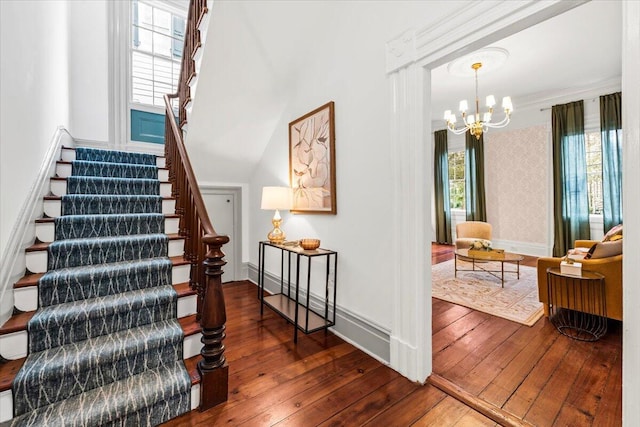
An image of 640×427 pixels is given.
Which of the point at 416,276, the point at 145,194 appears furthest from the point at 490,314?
the point at 145,194

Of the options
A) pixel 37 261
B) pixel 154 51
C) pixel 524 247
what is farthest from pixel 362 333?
pixel 154 51

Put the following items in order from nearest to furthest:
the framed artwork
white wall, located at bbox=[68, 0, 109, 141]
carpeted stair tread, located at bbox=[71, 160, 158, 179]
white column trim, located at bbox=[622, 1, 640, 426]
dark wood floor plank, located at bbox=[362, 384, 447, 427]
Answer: white column trim, located at bbox=[622, 1, 640, 426] < dark wood floor plank, located at bbox=[362, 384, 447, 427] < the framed artwork < carpeted stair tread, located at bbox=[71, 160, 158, 179] < white wall, located at bbox=[68, 0, 109, 141]

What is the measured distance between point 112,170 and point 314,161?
85.2 inches

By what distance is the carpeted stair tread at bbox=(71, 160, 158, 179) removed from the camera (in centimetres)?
288

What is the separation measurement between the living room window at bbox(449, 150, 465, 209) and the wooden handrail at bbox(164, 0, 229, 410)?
5.82m

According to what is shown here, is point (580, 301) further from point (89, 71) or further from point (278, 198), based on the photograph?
point (89, 71)

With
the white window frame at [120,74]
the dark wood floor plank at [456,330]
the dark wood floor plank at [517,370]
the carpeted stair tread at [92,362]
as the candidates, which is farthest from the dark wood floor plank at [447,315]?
the white window frame at [120,74]

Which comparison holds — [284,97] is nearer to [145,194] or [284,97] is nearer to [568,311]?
[145,194]

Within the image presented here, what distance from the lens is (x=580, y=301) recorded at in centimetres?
252

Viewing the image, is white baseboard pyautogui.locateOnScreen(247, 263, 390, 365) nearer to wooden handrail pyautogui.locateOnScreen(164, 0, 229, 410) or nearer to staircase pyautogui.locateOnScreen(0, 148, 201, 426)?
wooden handrail pyautogui.locateOnScreen(164, 0, 229, 410)

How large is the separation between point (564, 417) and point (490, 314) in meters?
1.40

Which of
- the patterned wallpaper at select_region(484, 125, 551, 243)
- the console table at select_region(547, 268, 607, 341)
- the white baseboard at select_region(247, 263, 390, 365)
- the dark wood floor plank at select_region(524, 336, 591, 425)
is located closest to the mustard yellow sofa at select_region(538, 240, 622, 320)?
the console table at select_region(547, 268, 607, 341)

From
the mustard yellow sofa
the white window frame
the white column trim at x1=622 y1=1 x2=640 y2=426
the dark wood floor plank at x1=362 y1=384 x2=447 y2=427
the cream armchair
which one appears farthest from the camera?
the cream armchair

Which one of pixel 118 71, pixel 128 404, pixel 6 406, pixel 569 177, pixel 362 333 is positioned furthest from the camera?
pixel 569 177
